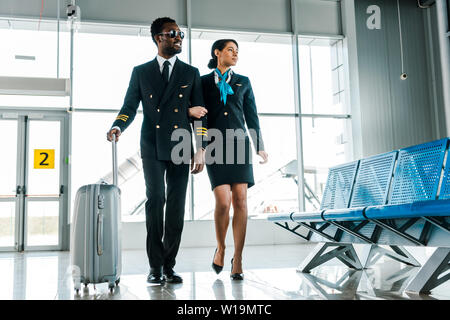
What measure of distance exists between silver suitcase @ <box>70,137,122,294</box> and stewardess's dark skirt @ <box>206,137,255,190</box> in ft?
2.37

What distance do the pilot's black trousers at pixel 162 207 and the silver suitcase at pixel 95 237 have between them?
10.0 inches

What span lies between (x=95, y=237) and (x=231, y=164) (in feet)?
3.11

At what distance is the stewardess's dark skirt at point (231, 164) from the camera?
2920 mm

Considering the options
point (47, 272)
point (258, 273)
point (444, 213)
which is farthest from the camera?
point (47, 272)

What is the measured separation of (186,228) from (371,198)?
466 cm

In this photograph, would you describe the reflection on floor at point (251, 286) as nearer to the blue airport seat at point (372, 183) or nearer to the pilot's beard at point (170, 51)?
the blue airport seat at point (372, 183)

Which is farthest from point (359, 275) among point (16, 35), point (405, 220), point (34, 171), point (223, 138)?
point (16, 35)

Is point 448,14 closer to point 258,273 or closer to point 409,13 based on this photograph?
point 409,13

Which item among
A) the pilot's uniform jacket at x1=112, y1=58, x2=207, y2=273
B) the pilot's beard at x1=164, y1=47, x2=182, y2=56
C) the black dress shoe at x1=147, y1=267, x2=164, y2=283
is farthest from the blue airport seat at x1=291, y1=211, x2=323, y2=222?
the pilot's beard at x1=164, y1=47, x2=182, y2=56

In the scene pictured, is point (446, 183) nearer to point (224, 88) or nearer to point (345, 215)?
point (345, 215)

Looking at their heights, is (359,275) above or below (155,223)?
below

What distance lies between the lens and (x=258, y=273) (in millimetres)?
3250

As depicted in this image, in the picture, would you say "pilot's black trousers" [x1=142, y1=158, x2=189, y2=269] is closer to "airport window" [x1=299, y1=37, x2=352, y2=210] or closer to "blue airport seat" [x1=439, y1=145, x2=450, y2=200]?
"blue airport seat" [x1=439, y1=145, x2=450, y2=200]

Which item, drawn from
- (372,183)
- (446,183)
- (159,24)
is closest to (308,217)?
(372,183)
